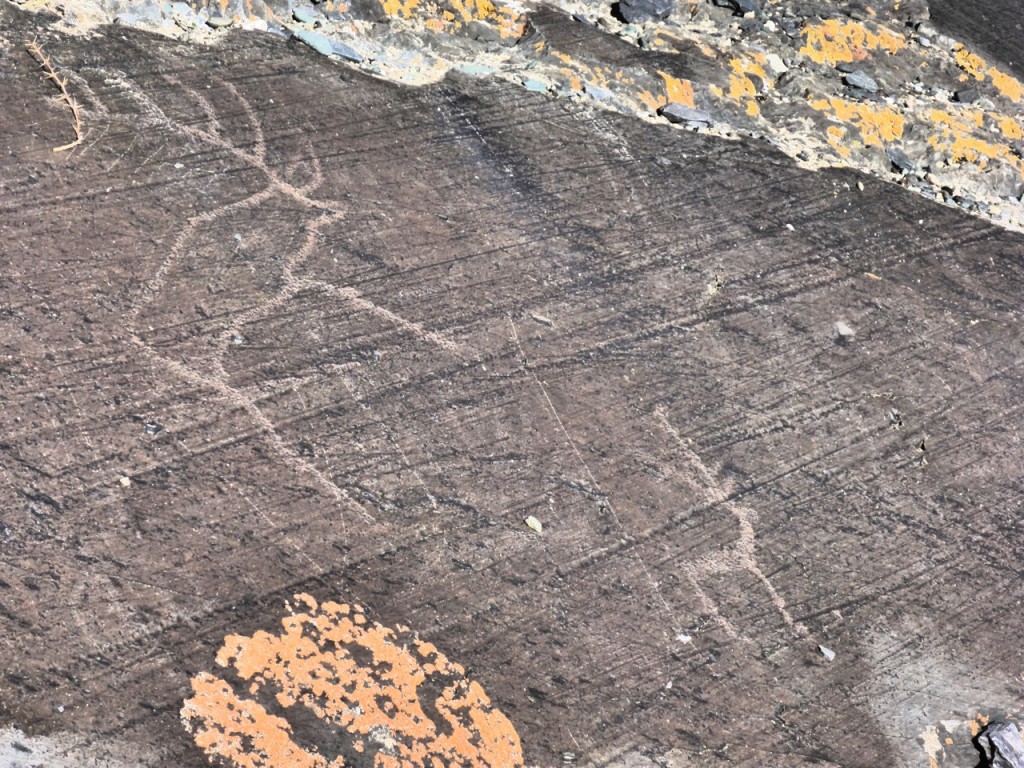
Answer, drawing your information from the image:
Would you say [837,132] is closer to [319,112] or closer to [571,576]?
[319,112]

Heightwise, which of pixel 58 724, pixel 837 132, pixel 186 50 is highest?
pixel 837 132

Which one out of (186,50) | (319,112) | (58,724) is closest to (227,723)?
(58,724)

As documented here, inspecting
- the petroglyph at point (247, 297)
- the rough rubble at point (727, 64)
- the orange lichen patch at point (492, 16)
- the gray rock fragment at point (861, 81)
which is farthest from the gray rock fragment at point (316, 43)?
the gray rock fragment at point (861, 81)

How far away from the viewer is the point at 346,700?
105 inches

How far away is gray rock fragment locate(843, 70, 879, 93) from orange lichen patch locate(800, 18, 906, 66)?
121 millimetres

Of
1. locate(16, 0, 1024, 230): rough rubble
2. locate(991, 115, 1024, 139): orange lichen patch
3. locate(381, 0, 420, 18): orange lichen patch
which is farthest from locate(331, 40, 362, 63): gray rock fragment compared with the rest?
locate(991, 115, 1024, 139): orange lichen patch

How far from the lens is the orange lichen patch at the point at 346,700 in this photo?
2531 millimetres

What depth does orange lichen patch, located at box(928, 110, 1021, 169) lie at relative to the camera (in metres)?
5.02

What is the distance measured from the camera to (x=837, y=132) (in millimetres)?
4895

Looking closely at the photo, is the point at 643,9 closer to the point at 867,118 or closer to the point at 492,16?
the point at 492,16

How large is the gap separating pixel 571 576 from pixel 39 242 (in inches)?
80.8

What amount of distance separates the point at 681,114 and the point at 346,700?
125 inches

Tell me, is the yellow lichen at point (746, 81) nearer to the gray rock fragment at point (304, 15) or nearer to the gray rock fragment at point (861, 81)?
the gray rock fragment at point (861, 81)

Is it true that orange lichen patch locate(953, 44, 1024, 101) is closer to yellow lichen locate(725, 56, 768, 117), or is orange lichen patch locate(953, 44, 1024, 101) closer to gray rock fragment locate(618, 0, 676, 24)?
yellow lichen locate(725, 56, 768, 117)
